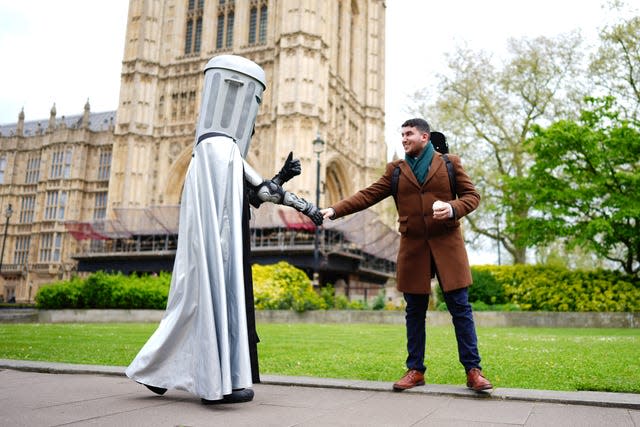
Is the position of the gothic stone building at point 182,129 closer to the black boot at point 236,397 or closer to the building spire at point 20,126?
the building spire at point 20,126

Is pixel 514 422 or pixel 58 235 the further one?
pixel 58 235

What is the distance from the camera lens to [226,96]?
3.84 m

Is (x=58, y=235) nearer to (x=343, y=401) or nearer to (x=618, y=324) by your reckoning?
(x=618, y=324)

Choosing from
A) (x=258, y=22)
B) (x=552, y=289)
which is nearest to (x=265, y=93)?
(x=258, y=22)

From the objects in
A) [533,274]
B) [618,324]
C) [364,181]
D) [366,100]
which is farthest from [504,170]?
[366,100]

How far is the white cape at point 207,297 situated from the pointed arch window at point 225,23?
115 ft

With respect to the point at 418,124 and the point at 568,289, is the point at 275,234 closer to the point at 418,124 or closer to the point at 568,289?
the point at 568,289

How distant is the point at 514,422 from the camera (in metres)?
2.68

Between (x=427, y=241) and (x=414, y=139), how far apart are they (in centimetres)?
75

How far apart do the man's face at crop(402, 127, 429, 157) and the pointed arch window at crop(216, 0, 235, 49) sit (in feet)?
115

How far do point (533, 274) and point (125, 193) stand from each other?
2692 centimetres

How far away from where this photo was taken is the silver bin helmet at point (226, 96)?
12.6ft

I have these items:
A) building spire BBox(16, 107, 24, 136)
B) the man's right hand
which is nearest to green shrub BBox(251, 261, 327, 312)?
the man's right hand

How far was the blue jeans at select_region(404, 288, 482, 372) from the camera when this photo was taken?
3.61 m
